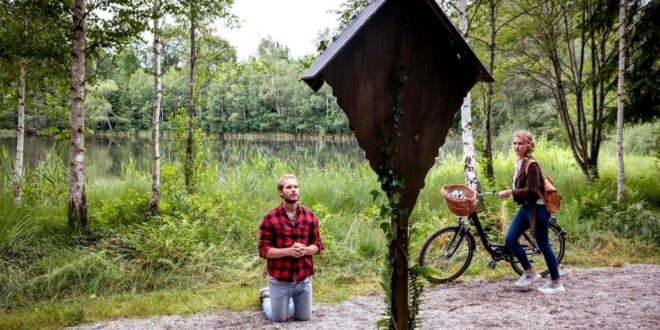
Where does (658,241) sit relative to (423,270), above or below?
below

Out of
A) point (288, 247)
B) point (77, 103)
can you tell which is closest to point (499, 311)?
point (288, 247)

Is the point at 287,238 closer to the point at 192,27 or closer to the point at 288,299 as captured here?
the point at 288,299

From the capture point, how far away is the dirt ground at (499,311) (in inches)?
179

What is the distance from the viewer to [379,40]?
2758 millimetres

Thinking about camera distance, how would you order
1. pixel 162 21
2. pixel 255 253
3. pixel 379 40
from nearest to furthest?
pixel 379 40
pixel 255 253
pixel 162 21

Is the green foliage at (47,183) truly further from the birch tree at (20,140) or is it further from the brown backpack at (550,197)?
the brown backpack at (550,197)

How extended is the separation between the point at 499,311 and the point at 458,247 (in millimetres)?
1364

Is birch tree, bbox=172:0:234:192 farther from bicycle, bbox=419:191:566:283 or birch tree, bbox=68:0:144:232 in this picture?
Answer: bicycle, bbox=419:191:566:283

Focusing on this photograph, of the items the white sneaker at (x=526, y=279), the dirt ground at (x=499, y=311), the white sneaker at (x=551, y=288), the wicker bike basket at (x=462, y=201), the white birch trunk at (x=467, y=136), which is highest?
the white birch trunk at (x=467, y=136)

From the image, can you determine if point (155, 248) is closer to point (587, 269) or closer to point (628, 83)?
point (587, 269)

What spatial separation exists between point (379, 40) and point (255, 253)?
16.3ft

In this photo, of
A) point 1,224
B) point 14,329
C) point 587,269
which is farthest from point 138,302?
point 587,269

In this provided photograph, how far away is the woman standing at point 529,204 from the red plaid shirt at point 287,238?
223cm

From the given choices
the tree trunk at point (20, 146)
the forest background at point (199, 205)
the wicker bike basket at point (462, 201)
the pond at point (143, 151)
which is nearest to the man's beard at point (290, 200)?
the forest background at point (199, 205)
